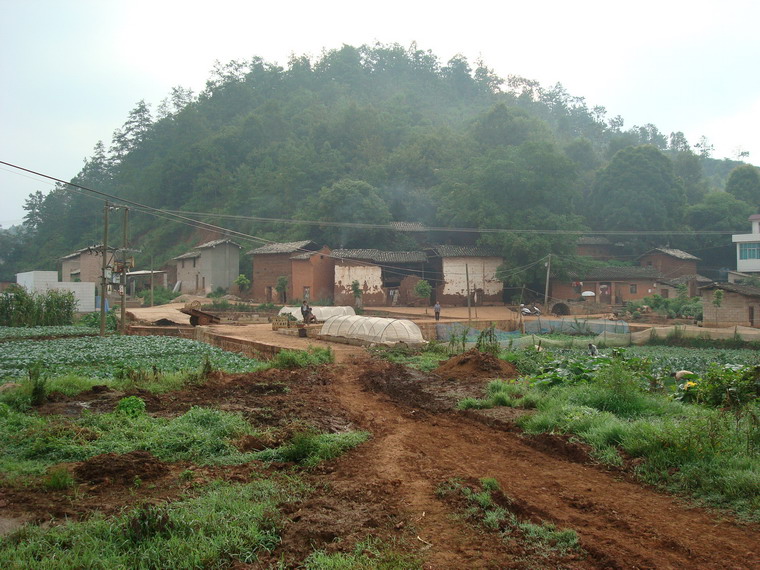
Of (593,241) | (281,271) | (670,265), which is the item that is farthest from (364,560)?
(593,241)

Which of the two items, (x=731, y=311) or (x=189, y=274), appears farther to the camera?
(x=189, y=274)

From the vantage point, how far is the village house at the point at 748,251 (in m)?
47.7

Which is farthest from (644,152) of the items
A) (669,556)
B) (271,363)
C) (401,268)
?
(669,556)

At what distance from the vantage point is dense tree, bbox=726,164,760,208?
2211 inches

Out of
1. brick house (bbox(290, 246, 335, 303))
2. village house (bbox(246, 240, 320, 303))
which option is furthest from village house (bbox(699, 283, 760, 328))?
village house (bbox(246, 240, 320, 303))

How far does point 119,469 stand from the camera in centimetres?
677

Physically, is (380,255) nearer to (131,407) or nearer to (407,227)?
(407,227)

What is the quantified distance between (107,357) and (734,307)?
1138 inches

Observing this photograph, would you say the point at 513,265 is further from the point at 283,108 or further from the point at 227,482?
the point at 283,108

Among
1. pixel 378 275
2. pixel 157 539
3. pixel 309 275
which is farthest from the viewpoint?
pixel 378 275

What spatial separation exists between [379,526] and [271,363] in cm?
1137

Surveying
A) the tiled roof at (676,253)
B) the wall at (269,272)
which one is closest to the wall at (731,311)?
the tiled roof at (676,253)

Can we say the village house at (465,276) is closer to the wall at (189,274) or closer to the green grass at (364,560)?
the wall at (189,274)

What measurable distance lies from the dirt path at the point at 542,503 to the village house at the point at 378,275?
3460 cm
